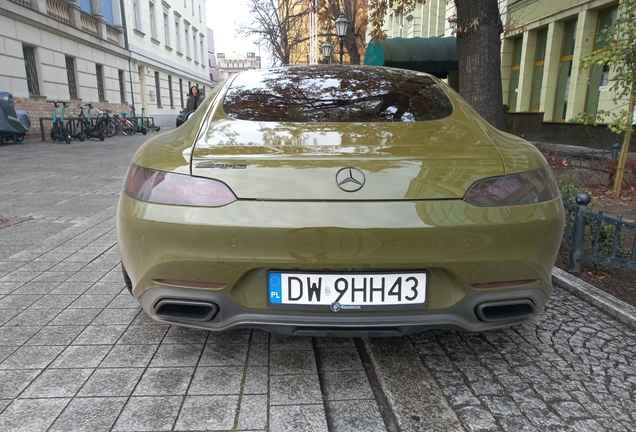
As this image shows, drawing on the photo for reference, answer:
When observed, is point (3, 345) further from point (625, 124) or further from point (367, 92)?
point (625, 124)

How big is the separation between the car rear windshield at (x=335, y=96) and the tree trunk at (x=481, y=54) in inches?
129

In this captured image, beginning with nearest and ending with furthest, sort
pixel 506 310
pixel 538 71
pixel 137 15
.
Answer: pixel 506 310
pixel 538 71
pixel 137 15

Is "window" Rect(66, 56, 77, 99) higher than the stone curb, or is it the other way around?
"window" Rect(66, 56, 77, 99)

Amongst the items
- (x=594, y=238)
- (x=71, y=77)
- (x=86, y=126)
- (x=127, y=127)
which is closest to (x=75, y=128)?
(x=86, y=126)

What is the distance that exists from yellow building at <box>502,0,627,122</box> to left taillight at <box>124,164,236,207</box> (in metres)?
10.1

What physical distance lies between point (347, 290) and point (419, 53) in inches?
578

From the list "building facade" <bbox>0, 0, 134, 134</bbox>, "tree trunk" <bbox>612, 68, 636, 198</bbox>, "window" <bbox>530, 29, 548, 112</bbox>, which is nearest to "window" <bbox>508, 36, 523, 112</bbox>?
"window" <bbox>530, 29, 548, 112</bbox>

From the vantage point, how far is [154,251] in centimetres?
185

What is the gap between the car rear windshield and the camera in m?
2.31

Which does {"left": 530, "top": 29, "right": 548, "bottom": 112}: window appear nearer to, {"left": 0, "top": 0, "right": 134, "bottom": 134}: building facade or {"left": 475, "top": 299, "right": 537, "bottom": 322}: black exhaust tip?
{"left": 475, "top": 299, "right": 537, "bottom": 322}: black exhaust tip

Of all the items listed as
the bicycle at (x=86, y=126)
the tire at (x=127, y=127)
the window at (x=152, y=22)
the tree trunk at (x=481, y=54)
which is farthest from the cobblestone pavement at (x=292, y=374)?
the window at (x=152, y=22)

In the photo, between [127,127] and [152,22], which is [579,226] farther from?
[152,22]

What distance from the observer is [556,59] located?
42.7ft

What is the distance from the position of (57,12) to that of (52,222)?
16.5 m
